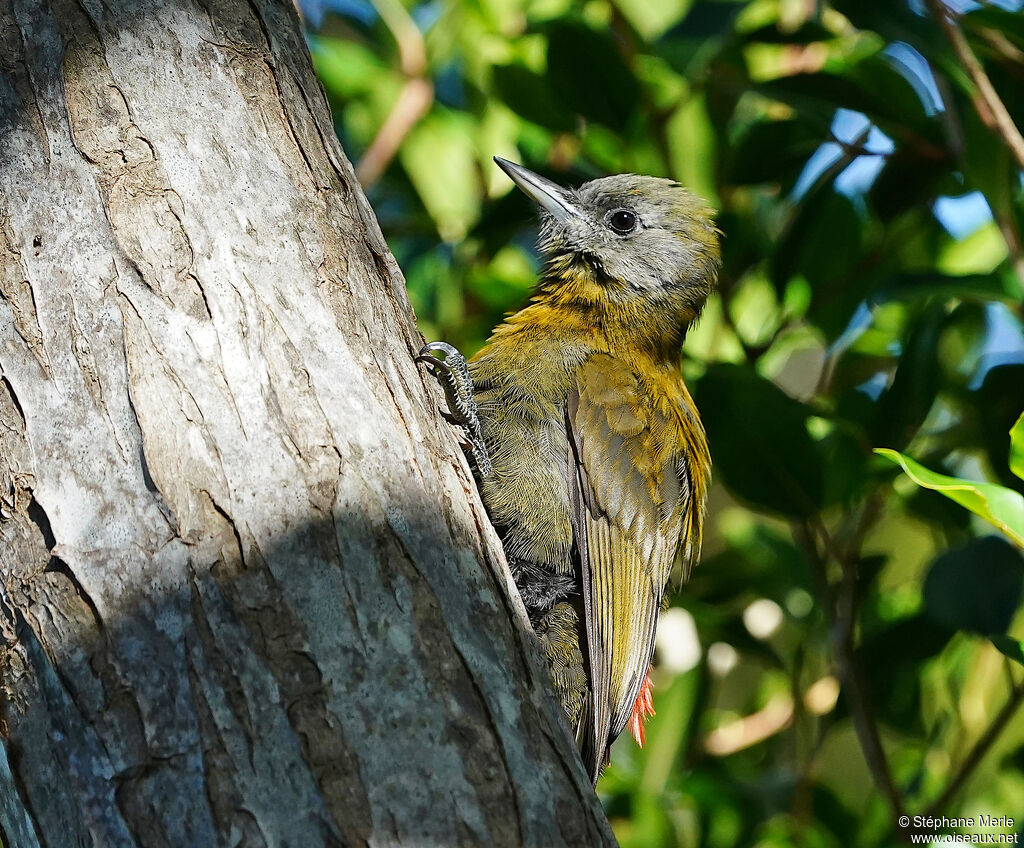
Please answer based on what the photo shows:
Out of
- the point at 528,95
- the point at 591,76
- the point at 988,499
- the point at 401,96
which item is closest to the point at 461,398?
the point at 988,499

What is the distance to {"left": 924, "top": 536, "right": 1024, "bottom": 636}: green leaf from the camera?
267 cm

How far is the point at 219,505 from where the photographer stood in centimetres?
151

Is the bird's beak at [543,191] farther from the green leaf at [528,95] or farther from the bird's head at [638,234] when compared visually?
the green leaf at [528,95]

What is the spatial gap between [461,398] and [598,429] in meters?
0.53

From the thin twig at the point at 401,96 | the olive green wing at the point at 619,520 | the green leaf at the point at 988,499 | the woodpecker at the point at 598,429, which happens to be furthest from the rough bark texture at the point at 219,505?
the thin twig at the point at 401,96

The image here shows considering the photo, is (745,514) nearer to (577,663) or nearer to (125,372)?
(577,663)

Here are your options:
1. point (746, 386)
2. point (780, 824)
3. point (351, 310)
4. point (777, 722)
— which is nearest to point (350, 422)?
point (351, 310)

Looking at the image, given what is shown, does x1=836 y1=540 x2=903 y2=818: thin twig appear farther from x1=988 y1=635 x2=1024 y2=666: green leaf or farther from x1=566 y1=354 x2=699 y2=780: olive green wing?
x1=988 y1=635 x2=1024 y2=666: green leaf

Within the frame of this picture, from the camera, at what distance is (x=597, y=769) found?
2641 mm

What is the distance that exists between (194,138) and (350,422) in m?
0.55

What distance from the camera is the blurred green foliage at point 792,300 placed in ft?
9.89

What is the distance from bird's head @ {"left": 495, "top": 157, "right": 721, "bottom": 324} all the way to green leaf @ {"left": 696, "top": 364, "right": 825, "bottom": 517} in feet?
1.59

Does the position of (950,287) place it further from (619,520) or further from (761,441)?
(619,520)

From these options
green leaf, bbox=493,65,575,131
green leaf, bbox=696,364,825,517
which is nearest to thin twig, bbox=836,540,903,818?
green leaf, bbox=696,364,825,517
